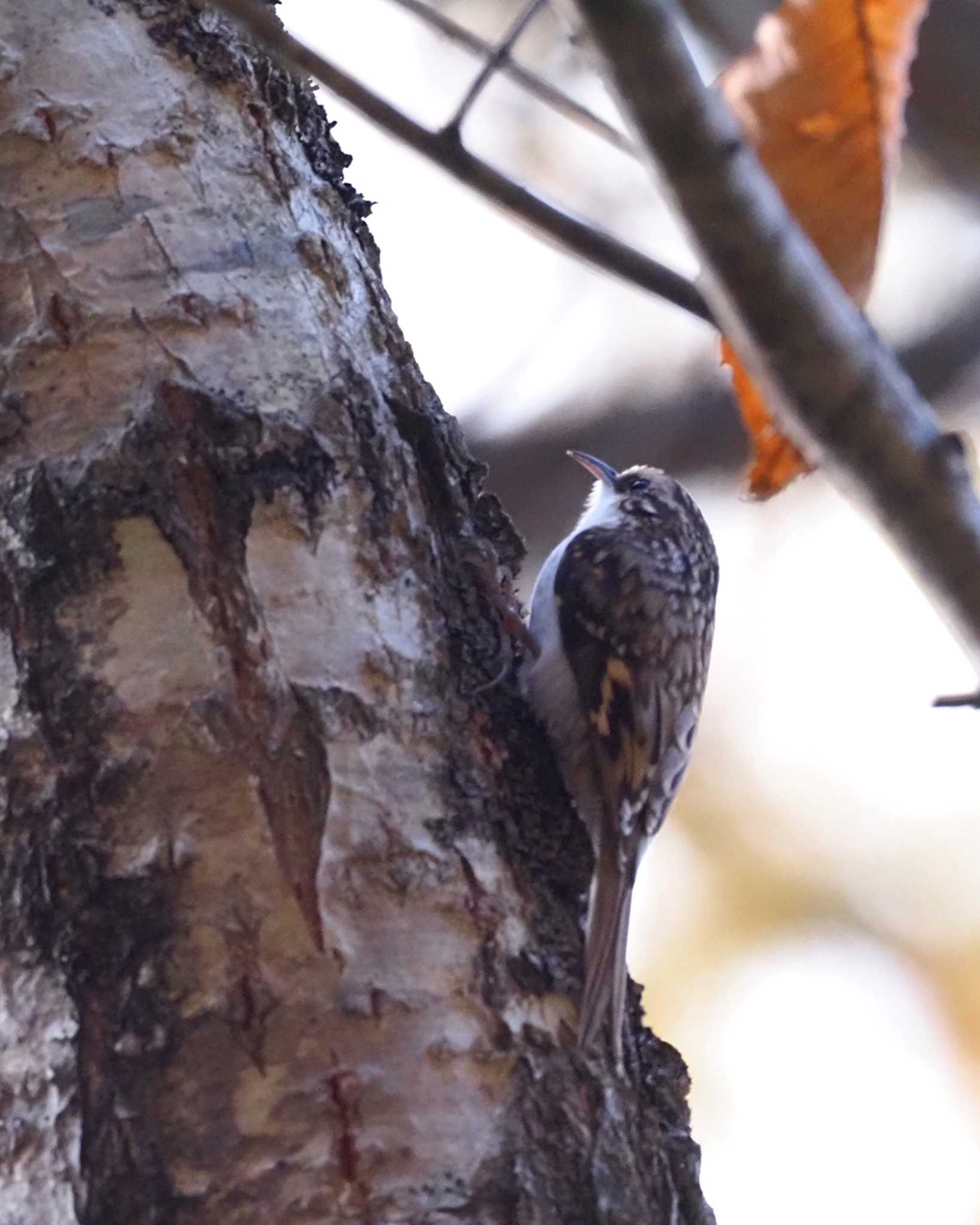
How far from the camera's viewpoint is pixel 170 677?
1.63 meters

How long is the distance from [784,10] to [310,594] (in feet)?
2.38

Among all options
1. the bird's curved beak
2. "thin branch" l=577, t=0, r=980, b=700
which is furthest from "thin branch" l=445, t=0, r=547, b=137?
the bird's curved beak

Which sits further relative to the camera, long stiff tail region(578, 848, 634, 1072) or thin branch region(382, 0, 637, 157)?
long stiff tail region(578, 848, 634, 1072)

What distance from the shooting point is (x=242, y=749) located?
1.61 m

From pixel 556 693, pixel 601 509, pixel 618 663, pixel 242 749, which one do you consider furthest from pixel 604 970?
pixel 601 509

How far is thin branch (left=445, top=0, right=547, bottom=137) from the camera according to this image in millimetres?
1250

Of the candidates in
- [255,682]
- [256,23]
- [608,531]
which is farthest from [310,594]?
[608,531]

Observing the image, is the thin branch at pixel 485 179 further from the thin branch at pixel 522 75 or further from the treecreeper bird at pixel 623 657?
the treecreeper bird at pixel 623 657

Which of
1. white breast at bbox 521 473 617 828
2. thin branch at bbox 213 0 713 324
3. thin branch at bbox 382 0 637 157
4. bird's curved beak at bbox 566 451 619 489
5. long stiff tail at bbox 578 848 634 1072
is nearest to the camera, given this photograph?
thin branch at bbox 213 0 713 324

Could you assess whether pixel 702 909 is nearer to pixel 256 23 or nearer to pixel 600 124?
pixel 600 124

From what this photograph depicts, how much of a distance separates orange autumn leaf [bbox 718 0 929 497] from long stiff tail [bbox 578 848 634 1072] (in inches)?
22.2

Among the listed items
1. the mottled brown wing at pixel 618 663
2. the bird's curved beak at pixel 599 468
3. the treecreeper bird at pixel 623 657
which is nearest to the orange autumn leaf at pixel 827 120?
the treecreeper bird at pixel 623 657

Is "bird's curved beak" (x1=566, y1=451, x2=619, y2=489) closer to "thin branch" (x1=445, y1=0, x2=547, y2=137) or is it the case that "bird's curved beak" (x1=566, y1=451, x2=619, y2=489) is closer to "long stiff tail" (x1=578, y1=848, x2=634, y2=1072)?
"long stiff tail" (x1=578, y1=848, x2=634, y2=1072)

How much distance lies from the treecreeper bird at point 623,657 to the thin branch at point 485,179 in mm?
885
